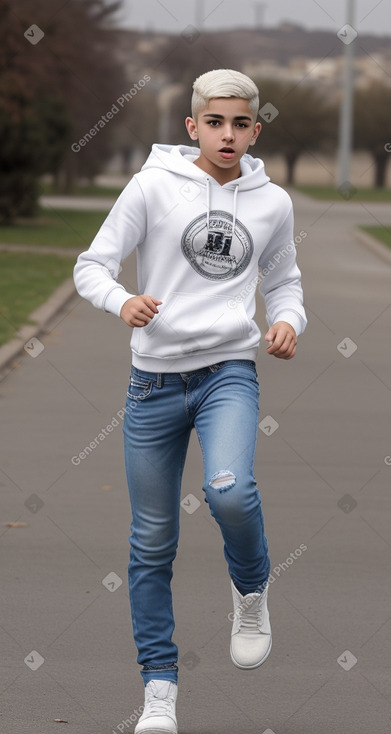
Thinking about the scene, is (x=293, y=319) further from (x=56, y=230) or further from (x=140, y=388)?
(x=56, y=230)

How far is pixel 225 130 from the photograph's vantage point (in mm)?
3943

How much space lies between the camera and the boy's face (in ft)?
13.0

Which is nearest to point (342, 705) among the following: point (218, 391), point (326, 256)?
point (218, 391)

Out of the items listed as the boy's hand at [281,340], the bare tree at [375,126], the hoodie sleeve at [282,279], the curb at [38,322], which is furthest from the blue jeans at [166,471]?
the bare tree at [375,126]

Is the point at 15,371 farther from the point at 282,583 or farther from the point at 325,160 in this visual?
the point at 325,160

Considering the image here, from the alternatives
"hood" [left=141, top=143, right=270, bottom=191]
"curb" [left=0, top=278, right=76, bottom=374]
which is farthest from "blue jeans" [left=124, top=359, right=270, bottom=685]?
"curb" [left=0, top=278, right=76, bottom=374]

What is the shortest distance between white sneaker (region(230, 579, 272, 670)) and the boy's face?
3.79 ft

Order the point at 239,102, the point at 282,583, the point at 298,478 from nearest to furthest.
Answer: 1. the point at 239,102
2. the point at 282,583
3. the point at 298,478

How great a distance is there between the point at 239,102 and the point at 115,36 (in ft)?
158

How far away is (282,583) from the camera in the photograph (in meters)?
5.73

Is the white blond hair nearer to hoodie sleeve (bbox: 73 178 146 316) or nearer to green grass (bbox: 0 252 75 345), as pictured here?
hoodie sleeve (bbox: 73 178 146 316)

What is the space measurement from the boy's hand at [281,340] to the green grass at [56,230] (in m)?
21.0

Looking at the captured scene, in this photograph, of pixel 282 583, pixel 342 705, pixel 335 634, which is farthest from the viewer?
pixel 282 583

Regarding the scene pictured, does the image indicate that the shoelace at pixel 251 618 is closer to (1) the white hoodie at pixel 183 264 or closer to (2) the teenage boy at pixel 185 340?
(2) the teenage boy at pixel 185 340
